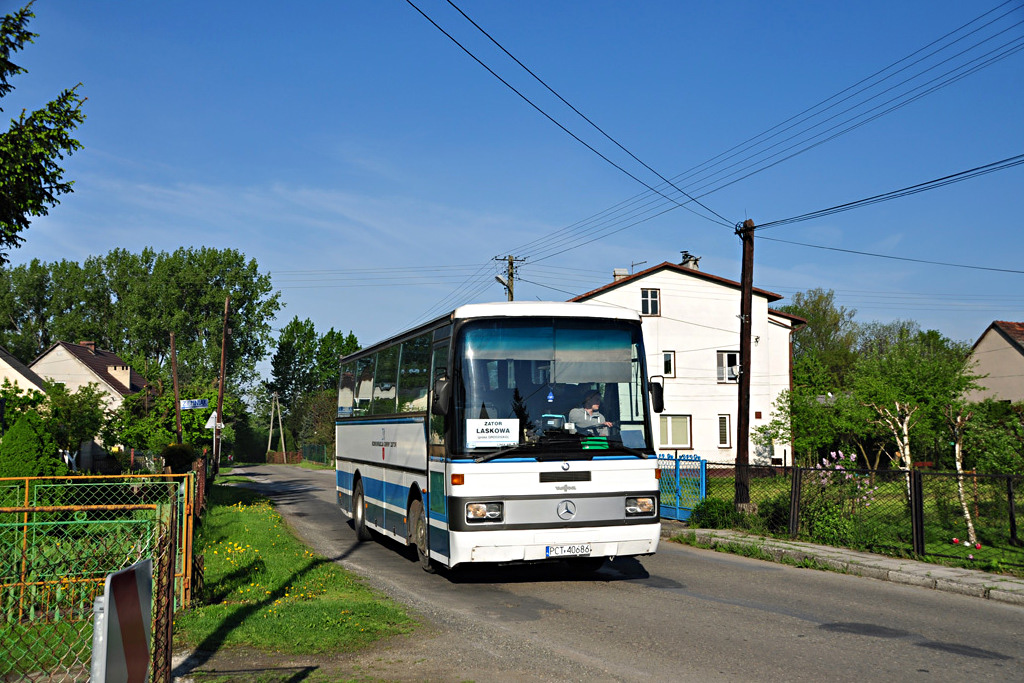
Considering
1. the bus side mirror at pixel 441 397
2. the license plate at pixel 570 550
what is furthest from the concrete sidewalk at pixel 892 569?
the bus side mirror at pixel 441 397

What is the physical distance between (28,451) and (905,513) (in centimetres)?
1426

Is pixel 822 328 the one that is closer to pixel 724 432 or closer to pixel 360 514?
pixel 724 432

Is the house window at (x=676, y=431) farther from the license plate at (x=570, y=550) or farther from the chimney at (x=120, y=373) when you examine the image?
the chimney at (x=120, y=373)

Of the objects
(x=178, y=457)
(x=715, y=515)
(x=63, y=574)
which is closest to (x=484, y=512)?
(x=63, y=574)

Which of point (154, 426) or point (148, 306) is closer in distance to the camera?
point (154, 426)

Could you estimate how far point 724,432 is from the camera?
4706 centimetres

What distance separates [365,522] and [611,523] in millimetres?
7143

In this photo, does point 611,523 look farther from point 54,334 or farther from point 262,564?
point 54,334

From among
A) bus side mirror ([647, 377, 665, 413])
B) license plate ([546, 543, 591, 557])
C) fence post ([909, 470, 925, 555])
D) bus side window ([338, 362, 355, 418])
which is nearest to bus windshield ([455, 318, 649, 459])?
bus side mirror ([647, 377, 665, 413])

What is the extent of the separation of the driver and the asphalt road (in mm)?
2017

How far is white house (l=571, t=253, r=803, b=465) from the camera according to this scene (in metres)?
46.4

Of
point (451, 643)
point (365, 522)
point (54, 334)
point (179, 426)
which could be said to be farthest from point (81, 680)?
point (54, 334)

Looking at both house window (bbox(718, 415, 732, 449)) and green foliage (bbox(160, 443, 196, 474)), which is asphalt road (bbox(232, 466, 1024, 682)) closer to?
green foliage (bbox(160, 443, 196, 474))

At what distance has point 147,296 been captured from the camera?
262 feet
